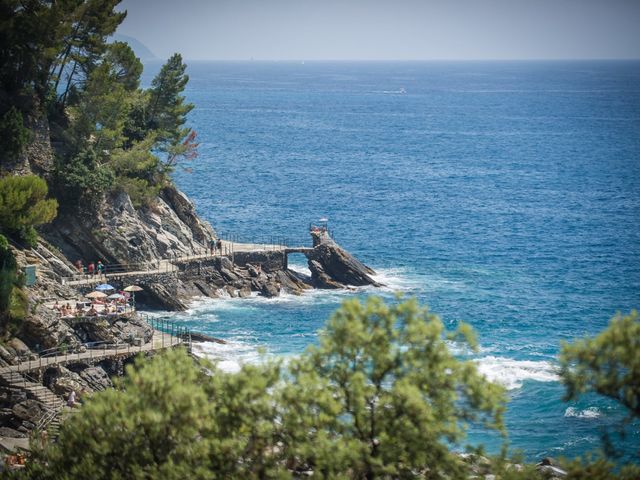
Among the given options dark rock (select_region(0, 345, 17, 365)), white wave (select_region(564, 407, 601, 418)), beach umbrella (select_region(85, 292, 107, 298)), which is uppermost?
beach umbrella (select_region(85, 292, 107, 298))

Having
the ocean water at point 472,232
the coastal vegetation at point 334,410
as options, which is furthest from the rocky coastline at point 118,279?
the coastal vegetation at point 334,410

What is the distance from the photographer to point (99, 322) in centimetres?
6072

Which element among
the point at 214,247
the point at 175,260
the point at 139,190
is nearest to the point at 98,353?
the point at 175,260

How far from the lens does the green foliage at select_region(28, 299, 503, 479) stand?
32.4 meters

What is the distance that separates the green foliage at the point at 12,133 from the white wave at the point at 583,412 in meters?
41.2

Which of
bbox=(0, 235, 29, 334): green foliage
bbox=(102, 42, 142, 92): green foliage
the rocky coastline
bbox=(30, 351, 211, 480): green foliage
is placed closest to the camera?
bbox=(30, 351, 211, 480): green foliage

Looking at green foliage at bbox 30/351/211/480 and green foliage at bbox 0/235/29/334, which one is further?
green foliage at bbox 0/235/29/334

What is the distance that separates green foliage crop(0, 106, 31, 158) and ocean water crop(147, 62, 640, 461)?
55.2 ft

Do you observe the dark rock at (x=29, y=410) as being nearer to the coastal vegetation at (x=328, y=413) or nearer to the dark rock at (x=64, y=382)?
the dark rock at (x=64, y=382)

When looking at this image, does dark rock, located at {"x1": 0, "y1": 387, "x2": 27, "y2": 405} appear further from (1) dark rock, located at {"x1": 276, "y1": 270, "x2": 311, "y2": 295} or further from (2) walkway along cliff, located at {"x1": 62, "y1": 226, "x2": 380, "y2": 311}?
(1) dark rock, located at {"x1": 276, "y1": 270, "x2": 311, "y2": 295}

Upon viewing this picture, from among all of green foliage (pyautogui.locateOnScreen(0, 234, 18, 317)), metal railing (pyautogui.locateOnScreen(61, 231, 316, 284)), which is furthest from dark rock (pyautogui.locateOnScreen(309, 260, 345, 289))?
green foliage (pyautogui.locateOnScreen(0, 234, 18, 317))

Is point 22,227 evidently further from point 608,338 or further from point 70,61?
point 608,338

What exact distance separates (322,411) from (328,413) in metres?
0.22

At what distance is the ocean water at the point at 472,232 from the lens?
6506 cm
